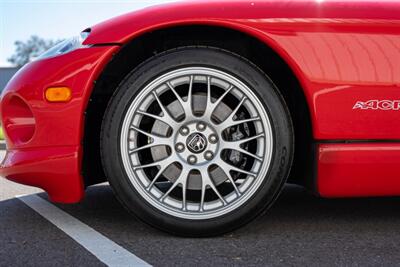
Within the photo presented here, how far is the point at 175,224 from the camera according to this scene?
2.07 m

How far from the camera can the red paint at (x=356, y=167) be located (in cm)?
207

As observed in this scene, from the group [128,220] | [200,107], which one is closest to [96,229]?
[128,220]

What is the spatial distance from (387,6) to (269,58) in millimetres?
577

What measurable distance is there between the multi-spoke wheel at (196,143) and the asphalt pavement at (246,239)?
131 millimetres

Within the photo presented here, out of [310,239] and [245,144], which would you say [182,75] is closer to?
[245,144]

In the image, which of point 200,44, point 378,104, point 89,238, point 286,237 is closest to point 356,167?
point 378,104

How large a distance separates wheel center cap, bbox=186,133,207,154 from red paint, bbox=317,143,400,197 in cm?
52

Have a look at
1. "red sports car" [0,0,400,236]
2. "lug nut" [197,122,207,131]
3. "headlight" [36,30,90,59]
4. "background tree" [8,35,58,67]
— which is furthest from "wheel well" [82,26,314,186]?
"background tree" [8,35,58,67]

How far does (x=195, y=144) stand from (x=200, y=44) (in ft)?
1.59

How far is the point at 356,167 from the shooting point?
206 cm

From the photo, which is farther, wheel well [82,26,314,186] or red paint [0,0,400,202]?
wheel well [82,26,314,186]

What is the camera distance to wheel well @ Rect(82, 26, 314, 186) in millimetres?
2207

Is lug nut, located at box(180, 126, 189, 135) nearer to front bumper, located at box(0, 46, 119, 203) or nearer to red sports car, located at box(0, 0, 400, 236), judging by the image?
red sports car, located at box(0, 0, 400, 236)

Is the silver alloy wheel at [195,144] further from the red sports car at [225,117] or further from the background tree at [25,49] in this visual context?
the background tree at [25,49]
